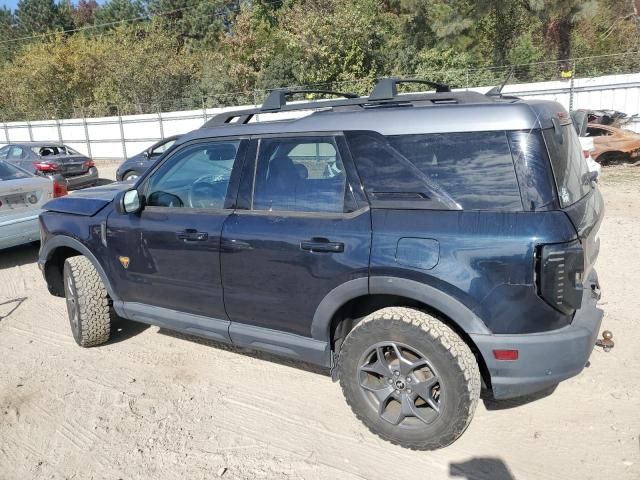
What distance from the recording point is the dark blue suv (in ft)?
8.45

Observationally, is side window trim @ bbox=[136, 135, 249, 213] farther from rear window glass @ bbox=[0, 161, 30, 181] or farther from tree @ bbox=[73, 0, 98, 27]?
tree @ bbox=[73, 0, 98, 27]

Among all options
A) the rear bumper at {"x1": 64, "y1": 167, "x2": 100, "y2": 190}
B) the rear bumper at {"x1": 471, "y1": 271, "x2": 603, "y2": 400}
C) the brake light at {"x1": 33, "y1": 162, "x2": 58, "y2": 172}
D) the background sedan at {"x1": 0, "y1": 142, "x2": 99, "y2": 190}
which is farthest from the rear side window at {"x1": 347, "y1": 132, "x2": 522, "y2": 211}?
the rear bumper at {"x1": 64, "y1": 167, "x2": 100, "y2": 190}

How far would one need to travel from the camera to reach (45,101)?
35.6m

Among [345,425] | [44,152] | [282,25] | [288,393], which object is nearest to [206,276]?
[288,393]

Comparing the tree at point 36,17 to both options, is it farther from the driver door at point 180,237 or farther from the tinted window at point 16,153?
the driver door at point 180,237

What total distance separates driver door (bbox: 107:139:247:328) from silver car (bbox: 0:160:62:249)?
361cm

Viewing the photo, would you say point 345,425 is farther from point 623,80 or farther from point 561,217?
point 623,80

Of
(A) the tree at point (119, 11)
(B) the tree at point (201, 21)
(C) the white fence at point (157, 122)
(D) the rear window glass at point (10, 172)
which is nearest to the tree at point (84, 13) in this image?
(A) the tree at point (119, 11)

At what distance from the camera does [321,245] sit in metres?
2.99

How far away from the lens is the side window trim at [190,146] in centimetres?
345

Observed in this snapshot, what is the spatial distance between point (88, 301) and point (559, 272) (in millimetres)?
3556

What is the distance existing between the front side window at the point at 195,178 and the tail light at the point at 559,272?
2038 mm

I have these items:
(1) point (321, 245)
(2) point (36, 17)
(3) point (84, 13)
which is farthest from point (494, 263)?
(3) point (84, 13)

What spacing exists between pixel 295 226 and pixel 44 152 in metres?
13.9
